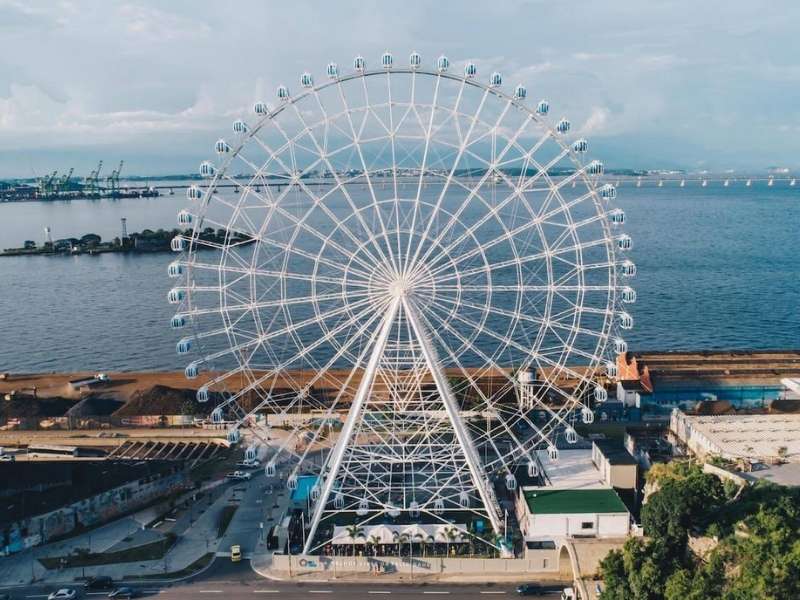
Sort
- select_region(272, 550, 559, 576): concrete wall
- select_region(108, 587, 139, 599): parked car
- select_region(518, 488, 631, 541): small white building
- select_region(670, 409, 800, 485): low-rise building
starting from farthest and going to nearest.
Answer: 1. select_region(670, 409, 800, 485): low-rise building
2. select_region(518, 488, 631, 541): small white building
3. select_region(272, 550, 559, 576): concrete wall
4. select_region(108, 587, 139, 599): parked car

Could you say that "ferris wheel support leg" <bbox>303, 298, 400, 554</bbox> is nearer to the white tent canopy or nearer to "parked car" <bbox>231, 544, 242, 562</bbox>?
the white tent canopy

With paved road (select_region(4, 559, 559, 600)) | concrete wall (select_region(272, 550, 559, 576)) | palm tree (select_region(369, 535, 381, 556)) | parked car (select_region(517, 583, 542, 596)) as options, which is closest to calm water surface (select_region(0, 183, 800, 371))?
paved road (select_region(4, 559, 559, 600))

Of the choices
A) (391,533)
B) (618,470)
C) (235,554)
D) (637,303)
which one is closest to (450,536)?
(391,533)

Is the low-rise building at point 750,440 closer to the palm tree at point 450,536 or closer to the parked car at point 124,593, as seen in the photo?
the palm tree at point 450,536

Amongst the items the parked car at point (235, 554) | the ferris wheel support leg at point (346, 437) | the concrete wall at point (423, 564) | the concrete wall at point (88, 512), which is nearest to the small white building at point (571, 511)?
the concrete wall at point (423, 564)

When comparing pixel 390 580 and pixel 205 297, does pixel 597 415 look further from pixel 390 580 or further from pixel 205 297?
pixel 205 297

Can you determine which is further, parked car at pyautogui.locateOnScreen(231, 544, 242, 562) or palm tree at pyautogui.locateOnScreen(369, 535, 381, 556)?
parked car at pyautogui.locateOnScreen(231, 544, 242, 562)
